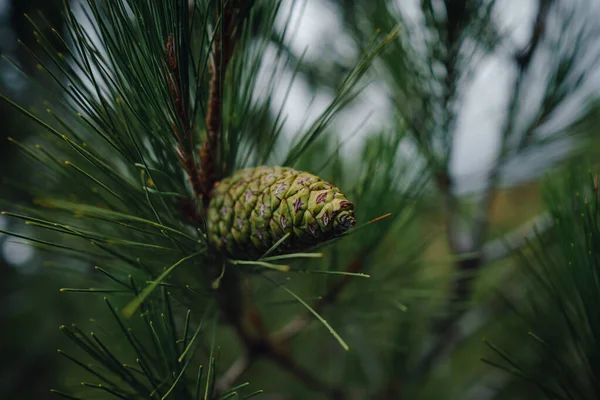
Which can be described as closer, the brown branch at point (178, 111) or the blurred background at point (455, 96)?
the brown branch at point (178, 111)

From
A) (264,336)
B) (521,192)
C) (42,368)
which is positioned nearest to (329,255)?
(264,336)

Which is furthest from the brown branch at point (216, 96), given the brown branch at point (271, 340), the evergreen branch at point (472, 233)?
the evergreen branch at point (472, 233)

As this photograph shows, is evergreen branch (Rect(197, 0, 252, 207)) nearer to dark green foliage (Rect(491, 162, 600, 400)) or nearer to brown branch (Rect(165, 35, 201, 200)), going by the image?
brown branch (Rect(165, 35, 201, 200))

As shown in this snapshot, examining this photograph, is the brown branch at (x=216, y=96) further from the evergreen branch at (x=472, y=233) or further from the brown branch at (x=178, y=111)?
the evergreen branch at (x=472, y=233)

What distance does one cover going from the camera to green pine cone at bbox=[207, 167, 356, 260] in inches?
8.7

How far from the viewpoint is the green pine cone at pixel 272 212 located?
22cm

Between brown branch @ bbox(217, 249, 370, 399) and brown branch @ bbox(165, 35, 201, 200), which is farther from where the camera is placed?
brown branch @ bbox(217, 249, 370, 399)

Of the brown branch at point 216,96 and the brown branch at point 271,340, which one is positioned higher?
the brown branch at point 216,96

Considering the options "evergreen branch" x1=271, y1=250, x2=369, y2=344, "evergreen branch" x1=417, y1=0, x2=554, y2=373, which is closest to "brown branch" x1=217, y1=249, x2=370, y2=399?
"evergreen branch" x1=271, y1=250, x2=369, y2=344

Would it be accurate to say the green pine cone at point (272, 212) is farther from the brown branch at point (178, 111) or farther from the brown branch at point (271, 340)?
the brown branch at point (271, 340)

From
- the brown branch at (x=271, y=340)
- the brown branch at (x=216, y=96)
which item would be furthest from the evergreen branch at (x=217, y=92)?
the brown branch at (x=271, y=340)

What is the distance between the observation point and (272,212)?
243 millimetres

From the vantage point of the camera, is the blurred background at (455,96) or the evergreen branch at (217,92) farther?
the blurred background at (455,96)

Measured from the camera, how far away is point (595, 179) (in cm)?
30
